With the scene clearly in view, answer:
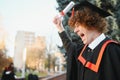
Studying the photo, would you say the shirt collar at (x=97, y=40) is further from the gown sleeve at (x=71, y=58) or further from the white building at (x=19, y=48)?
the white building at (x=19, y=48)

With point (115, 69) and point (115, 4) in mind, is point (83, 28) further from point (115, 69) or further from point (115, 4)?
point (115, 4)

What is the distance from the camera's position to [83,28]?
140 inches

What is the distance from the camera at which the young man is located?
337cm

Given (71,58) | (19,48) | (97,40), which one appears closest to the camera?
(97,40)

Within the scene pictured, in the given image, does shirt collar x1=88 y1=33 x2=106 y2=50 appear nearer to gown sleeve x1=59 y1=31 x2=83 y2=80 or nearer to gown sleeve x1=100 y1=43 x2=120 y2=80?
gown sleeve x1=100 y1=43 x2=120 y2=80

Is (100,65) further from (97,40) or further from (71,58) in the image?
(71,58)

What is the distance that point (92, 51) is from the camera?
3.56 meters

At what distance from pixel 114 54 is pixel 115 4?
20.9 feet

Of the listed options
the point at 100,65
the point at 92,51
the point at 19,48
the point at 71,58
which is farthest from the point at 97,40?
the point at 19,48

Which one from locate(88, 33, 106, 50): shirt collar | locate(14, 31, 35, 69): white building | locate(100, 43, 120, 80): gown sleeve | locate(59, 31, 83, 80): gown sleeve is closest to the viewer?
locate(100, 43, 120, 80): gown sleeve

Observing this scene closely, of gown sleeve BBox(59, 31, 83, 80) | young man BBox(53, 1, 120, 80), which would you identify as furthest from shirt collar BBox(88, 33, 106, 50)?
gown sleeve BBox(59, 31, 83, 80)

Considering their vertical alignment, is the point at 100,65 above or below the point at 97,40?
below

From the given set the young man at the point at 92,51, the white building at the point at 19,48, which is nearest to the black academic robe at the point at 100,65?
the young man at the point at 92,51

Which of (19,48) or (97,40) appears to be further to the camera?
(19,48)
